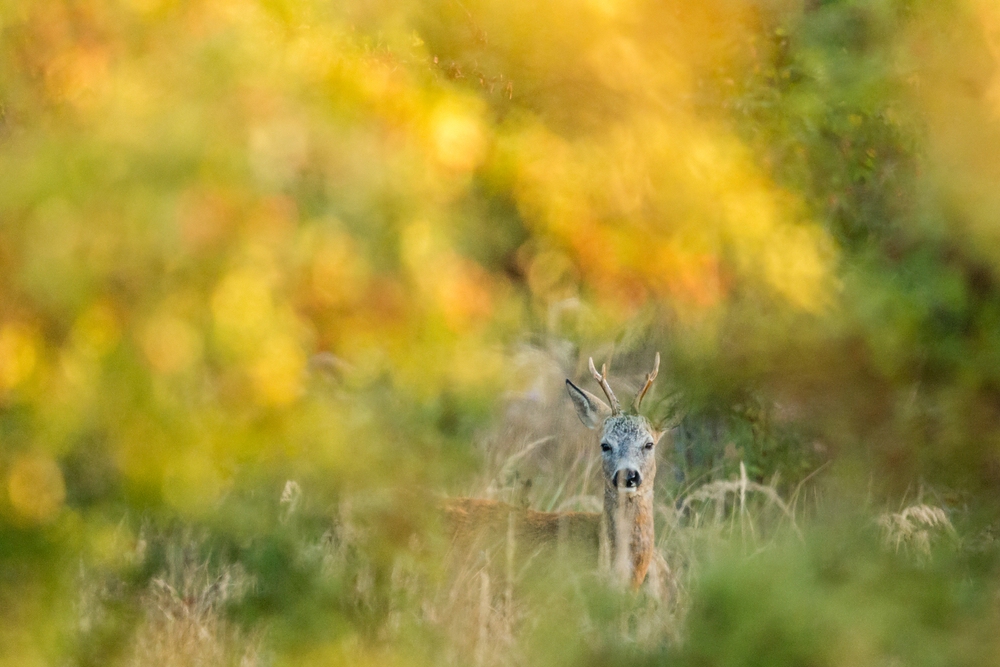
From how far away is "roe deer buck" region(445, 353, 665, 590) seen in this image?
5.90 meters

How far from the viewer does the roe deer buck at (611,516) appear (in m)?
5.90

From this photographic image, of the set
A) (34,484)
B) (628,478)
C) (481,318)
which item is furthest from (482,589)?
(34,484)

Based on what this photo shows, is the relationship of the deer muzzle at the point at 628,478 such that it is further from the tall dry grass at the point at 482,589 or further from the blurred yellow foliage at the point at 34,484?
the blurred yellow foliage at the point at 34,484

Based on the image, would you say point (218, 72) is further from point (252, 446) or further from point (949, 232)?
point (949, 232)

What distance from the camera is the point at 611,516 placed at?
6.05 meters

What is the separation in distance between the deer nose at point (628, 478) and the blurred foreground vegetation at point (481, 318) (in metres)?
0.40

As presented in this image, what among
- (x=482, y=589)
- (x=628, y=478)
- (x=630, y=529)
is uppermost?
(x=628, y=478)

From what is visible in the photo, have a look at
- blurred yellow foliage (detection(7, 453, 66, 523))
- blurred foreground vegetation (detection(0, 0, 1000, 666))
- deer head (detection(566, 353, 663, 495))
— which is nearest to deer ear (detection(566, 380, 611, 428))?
deer head (detection(566, 353, 663, 495))

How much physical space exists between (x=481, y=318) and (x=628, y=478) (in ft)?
7.80

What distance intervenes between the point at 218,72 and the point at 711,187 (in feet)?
7.32

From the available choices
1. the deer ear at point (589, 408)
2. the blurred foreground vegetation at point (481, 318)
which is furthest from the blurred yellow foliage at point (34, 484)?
the deer ear at point (589, 408)

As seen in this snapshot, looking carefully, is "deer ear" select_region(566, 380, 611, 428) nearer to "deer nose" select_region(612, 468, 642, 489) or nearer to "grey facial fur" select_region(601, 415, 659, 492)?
"grey facial fur" select_region(601, 415, 659, 492)

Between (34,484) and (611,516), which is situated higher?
(611,516)

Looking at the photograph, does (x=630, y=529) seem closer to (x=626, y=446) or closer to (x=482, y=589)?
(x=626, y=446)
